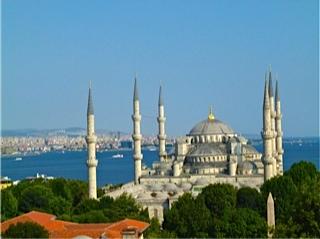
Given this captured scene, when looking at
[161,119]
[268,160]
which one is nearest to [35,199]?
[268,160]

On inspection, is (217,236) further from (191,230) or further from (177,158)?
(177,158)

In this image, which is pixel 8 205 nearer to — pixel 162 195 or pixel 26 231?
pixel 162 195

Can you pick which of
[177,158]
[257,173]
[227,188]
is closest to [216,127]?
[177,158]

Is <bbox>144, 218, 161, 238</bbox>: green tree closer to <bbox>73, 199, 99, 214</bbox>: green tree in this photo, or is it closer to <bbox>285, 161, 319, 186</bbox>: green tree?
<bbox>73, 199, 99, 214</bbox>: green tree

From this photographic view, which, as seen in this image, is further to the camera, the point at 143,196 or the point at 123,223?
the point at 143,196

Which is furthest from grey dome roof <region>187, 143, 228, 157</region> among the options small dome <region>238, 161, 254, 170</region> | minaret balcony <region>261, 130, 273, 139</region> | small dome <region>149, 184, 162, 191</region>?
minaret balcony <region>261, 130, 273, 139</region>

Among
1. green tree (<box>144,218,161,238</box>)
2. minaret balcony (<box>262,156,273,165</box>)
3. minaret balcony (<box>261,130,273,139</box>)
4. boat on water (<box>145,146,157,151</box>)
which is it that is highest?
minaret balcony (<box>261,130,273,139</box>)
